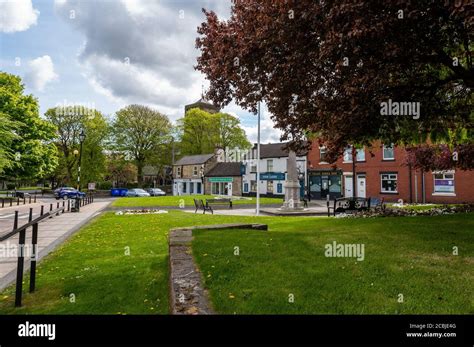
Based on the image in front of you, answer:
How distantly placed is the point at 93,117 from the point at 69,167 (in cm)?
994

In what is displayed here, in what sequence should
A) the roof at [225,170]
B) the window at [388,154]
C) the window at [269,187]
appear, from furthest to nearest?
the roof at [225,170], the window at [269,187], the window at [388,154]

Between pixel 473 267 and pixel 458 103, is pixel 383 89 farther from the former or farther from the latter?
pixel 458 103

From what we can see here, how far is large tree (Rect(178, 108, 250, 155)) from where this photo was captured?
67750 mm

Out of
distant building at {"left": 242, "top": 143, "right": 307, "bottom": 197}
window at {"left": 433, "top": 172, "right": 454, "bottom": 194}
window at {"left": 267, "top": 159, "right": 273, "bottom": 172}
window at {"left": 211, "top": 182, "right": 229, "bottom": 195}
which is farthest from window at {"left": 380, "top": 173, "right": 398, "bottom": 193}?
window at {"left": 211, "top": 182, "right": 229, "bottom": 195}

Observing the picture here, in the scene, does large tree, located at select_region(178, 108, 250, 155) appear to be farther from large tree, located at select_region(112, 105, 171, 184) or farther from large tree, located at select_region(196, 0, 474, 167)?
large tree, located at select_region(196, 0, 474, 167)

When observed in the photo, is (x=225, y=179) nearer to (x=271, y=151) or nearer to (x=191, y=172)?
(x=191, y=172)

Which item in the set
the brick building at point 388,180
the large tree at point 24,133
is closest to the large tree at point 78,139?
the large tree at point 24,133

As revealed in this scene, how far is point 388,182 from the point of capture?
3712 centimetres

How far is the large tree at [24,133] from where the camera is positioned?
30.8 metres

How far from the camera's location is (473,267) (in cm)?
549

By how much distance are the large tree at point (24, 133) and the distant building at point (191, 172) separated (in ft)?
93.6

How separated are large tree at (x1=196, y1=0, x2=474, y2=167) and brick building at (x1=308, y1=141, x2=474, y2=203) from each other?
19.6m

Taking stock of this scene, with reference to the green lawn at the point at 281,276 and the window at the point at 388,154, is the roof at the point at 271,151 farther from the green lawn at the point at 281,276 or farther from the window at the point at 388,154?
the green lawn at the point at 281,276
